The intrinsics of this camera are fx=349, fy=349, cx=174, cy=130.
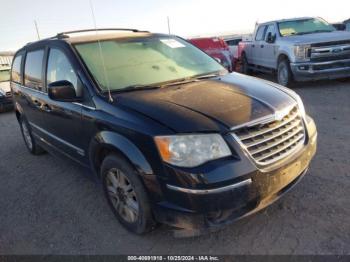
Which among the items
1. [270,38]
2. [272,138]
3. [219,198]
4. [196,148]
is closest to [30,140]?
[196,148]

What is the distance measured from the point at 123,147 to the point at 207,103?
0.77m

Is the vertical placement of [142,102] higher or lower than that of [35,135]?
higher

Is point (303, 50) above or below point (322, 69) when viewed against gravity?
above

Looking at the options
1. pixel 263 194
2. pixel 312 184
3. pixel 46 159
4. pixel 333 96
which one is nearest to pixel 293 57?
pixel 333 96

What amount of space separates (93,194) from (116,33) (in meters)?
1.92

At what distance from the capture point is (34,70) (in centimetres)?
465

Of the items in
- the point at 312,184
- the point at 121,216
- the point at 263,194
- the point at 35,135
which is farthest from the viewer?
the point at 35,135

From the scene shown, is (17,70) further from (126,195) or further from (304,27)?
(304,27)

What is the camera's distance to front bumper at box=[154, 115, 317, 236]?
246 cm

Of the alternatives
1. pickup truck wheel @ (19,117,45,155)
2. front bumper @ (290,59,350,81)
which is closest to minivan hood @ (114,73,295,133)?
pickup truck wheel @ (19,117,45,155)

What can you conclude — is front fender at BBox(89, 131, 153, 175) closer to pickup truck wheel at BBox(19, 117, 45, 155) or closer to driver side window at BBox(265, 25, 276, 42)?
pickup truck wheel at BBox(19, 117, 45, 155)

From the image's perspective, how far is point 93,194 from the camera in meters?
4.05

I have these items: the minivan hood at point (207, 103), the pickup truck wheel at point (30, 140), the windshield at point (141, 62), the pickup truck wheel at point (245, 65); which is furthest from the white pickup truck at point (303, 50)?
the pickup truck wheel at point (30, 140)

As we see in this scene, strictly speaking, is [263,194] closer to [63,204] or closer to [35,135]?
[63,204]
